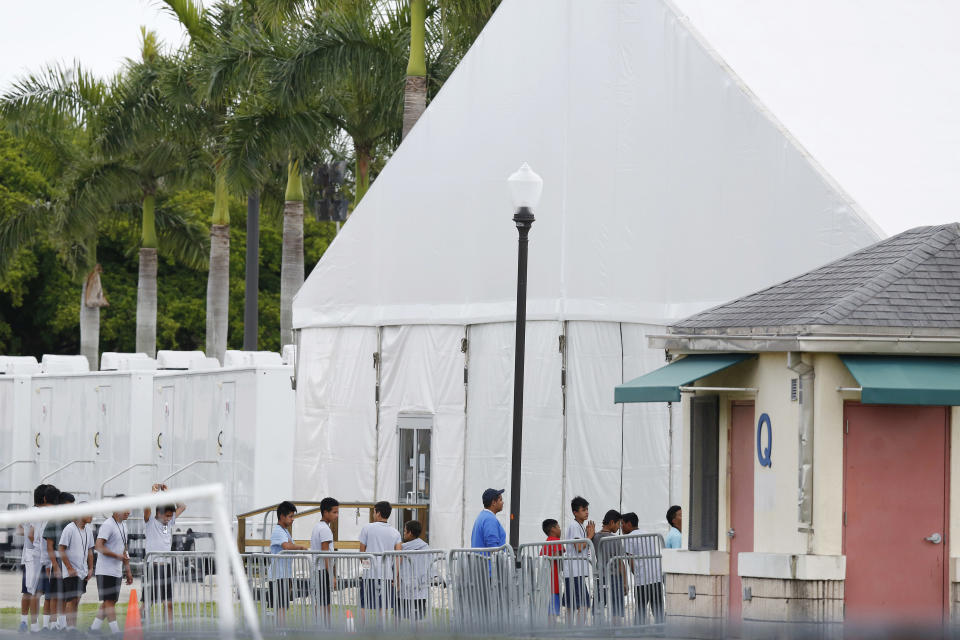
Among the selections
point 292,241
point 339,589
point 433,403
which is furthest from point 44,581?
point 292,241

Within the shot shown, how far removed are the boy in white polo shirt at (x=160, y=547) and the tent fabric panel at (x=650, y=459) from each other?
19.6 ft

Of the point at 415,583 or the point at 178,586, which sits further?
the point at 178,586

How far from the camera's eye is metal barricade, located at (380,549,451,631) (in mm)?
14758

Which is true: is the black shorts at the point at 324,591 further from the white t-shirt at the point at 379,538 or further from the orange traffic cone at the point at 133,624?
the orange traffic cone at the point at 133,624

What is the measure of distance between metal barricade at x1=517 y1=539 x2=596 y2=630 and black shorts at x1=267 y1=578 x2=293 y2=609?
219 centimetres

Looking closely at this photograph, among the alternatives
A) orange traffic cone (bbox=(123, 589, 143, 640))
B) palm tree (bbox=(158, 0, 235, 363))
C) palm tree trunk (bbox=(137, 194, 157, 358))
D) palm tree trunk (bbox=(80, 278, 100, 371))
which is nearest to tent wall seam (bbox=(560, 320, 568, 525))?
orange traffic cone (bbox=(123, 589, 143, 640))

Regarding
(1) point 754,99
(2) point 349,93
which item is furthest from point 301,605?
(2) point 349,93

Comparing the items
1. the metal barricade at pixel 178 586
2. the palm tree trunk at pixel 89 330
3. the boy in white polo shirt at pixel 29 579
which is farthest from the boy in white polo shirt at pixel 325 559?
the palm tree trunk at pixel 89 330

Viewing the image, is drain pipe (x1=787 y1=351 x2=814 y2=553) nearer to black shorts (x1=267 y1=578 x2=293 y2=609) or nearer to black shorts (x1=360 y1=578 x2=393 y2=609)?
black shorts (x1=360 y1=578 x2=393 y2=609)

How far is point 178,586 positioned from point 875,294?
23.1 feet

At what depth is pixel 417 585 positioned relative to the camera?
14.9 meters

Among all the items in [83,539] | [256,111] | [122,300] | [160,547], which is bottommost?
[160,547]

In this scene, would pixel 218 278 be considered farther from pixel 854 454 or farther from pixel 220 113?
pixel 854 454

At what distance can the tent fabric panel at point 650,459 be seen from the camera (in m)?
20.7
